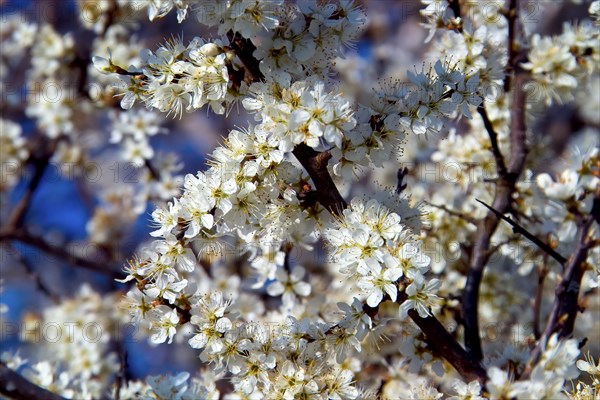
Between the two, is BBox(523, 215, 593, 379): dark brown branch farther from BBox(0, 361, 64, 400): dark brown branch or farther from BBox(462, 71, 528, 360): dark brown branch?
BBox(0, 361, 64, 400): dark brown branch

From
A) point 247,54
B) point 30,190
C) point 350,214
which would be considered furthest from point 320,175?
point 30,190

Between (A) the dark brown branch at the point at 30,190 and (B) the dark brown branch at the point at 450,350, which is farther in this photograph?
(A) the dark brown branch at the point at 30,190

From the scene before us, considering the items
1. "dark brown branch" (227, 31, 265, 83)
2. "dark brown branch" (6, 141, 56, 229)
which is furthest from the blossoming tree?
"dark brown branch" (6, 141, 56, 229)

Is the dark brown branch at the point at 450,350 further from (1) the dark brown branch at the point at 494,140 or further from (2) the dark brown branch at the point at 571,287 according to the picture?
(1) the dark brown branch at the point at 494,140

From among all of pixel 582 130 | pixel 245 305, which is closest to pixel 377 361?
pixel 245 305

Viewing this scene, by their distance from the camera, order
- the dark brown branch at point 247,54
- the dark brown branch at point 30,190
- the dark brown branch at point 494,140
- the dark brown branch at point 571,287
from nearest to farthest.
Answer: the dark brown branch at point 247,54
the dark brown branch at point 571,287
the dark brown branch at point 494,140
the dark brown branch at point 30,190

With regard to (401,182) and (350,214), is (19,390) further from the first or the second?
(401,182)

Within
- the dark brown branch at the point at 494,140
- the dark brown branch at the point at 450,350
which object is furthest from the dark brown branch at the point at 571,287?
the dark brown branch at the point at 494,140

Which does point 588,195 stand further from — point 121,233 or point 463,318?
point 121,233
